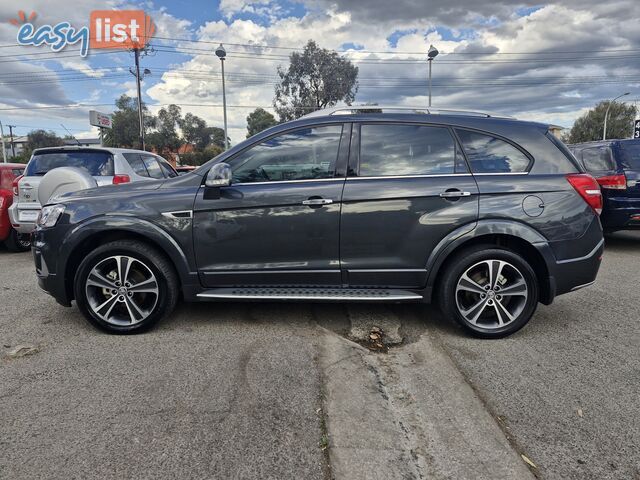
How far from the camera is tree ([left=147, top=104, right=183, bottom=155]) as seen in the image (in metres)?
54.8

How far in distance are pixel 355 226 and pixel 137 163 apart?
509cm

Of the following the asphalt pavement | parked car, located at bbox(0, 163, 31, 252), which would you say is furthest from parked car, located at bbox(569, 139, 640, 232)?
parked car, located at bbox(0, 163, 31, 252)

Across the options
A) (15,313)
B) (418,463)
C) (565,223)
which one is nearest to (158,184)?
(15,313)

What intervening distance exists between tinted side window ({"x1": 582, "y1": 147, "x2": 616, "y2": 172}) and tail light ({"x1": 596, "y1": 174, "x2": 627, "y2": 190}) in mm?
219

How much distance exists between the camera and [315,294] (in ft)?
11.8

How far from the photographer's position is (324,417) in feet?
8.23

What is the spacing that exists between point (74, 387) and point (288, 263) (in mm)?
1720

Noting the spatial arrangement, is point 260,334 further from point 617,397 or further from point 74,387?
point 617,397

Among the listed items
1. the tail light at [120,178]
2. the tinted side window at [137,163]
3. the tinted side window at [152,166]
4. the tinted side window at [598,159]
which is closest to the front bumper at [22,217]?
the tail light at [120,178]

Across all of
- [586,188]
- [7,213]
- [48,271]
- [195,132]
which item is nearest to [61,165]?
[7,213]

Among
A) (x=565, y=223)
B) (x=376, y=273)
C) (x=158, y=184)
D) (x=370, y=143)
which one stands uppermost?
(x=370, y=143)

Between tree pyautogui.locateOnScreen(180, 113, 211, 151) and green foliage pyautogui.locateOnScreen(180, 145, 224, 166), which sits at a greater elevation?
tree pyautogui.locateOnScreen(180, 113, 211, 151)

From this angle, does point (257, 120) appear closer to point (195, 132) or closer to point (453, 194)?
point (195, 132)

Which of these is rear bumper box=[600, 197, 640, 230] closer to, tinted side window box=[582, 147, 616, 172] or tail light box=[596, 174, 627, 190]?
tail light box=[596, 174, 627, 190]
